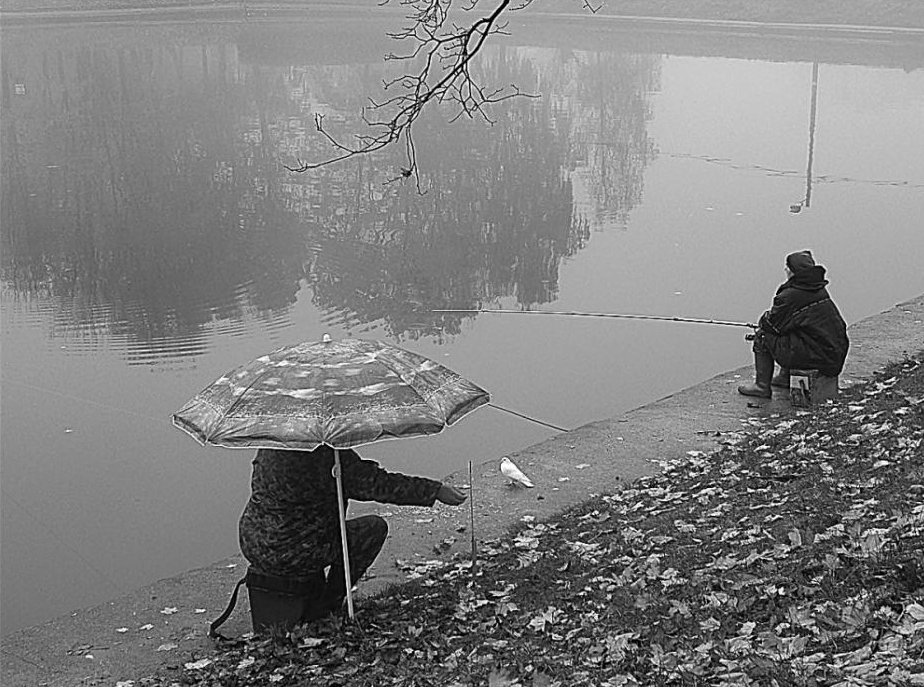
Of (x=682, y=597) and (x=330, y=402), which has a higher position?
(x=330, y=402)

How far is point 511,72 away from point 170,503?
3683cm

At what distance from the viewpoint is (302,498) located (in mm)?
5445

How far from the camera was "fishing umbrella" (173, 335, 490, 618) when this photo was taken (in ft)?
16.7

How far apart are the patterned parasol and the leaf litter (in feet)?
2.94

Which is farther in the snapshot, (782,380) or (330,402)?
(782,380)

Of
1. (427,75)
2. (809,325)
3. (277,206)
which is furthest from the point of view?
(277,206)

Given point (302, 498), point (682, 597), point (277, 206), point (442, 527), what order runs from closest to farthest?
point (682, 597) < point (302, 498) < point (442, 527) < point (277, 206)

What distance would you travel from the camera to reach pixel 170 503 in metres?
8.68

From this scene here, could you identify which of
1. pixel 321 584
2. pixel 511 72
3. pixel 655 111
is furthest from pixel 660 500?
pixel 511 72

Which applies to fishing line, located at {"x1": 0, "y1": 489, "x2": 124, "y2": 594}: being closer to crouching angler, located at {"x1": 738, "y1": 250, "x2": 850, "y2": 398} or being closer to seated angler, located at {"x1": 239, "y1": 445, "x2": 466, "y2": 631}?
seated angler, located at {"x1": 239, "y1": 445, "x2": 466, "y2": 631}

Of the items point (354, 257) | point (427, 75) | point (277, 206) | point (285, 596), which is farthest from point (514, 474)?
point (277, 206)

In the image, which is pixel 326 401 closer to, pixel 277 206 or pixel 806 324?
pixel 806 324

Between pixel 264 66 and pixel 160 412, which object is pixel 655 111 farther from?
pixel 160 412

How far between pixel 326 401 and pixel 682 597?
1582 millimetres
